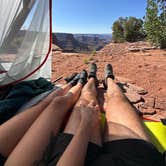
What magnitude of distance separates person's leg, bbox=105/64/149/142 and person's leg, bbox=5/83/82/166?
0.26 metres

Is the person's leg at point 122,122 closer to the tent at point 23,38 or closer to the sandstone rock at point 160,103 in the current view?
the tent at point 23,38

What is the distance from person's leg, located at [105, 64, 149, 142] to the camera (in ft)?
3.35

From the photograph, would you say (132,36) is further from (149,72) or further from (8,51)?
(8,51)

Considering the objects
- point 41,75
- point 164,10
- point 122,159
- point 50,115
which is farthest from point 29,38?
point 164,10

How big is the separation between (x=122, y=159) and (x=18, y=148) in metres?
0.41

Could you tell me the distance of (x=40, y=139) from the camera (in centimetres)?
93

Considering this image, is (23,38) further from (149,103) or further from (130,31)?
(130,31)

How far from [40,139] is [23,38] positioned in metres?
0.83

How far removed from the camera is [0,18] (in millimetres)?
1308

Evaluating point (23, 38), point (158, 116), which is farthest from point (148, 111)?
point (23, 38)

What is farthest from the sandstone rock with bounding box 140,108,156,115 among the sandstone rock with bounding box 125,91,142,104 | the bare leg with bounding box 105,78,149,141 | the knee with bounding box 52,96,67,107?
the knee with bounding box 52,96,67,107

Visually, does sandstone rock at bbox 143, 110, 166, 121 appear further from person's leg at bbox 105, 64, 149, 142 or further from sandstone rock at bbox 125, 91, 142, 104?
person's leg at bbox 105, 64, 149, 142

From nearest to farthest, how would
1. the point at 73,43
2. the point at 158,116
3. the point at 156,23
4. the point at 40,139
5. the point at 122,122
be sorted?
the point at 40,139 → the point at 122,122 → the point at 158,116 → the point at 156,23 → the point at 73,43

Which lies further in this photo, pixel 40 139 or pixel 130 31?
pixel 130 31
